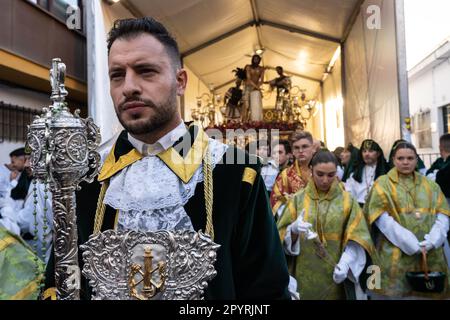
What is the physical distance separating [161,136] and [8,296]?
767 mm

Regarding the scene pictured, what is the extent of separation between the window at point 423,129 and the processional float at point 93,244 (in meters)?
13.3

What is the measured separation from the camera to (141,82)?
1.39 m

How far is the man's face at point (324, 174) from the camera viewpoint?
3.74 metres

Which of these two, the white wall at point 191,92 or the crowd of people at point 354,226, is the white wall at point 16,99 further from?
the white wall at point 191,92

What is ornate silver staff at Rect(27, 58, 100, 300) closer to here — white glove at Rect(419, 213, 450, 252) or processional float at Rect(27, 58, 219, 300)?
processional float at Rect(27, 58, 219, 300)

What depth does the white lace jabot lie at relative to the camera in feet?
4.81

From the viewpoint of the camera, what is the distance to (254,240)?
1.52 metres

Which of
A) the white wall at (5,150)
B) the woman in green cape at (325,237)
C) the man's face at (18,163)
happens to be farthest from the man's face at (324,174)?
the white wall at (5,150)

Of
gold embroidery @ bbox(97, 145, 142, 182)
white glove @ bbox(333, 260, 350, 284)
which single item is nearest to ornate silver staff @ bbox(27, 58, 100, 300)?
gold embroidery @ bbox(97, 145, 142, 182)

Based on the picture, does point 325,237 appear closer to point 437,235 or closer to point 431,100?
point 437,235

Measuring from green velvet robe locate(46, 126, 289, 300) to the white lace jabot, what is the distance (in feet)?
0.11

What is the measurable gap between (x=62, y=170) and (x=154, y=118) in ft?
1.08
